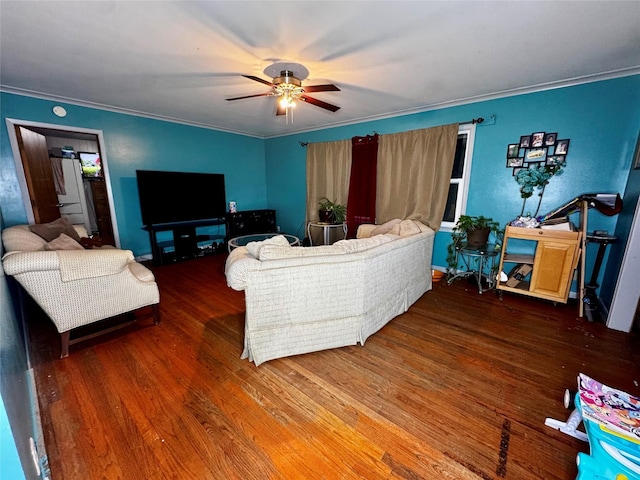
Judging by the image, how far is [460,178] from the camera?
11.0 ft

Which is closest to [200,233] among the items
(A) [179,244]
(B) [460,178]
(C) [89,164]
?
(A) [179,244]

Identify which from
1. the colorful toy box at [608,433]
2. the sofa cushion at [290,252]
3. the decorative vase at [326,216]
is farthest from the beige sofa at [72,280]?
the colorful toy box at [608,433]

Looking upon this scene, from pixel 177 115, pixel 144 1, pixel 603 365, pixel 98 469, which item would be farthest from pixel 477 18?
pixel 177 115

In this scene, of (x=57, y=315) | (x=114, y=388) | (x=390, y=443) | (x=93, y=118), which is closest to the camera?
(x=390, y=443)

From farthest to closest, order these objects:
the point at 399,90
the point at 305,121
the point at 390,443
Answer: the point at 305,121 → the point at 399,90 → the point at 390,443

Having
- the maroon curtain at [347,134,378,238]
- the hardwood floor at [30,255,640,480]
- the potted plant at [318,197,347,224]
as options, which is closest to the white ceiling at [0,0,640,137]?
the maroon curtain at [347,134,378,238]

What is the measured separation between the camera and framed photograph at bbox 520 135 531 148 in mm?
2789

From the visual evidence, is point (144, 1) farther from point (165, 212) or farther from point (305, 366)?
point (165, 212)

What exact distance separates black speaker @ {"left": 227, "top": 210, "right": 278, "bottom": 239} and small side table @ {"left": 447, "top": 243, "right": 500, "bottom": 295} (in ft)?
11.3

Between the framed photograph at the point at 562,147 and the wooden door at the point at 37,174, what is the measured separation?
5.86 meters

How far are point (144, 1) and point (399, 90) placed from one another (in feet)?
7.60

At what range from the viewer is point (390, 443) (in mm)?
1263

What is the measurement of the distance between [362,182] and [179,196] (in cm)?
294

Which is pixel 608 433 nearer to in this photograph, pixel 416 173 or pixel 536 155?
pixel 536 155
